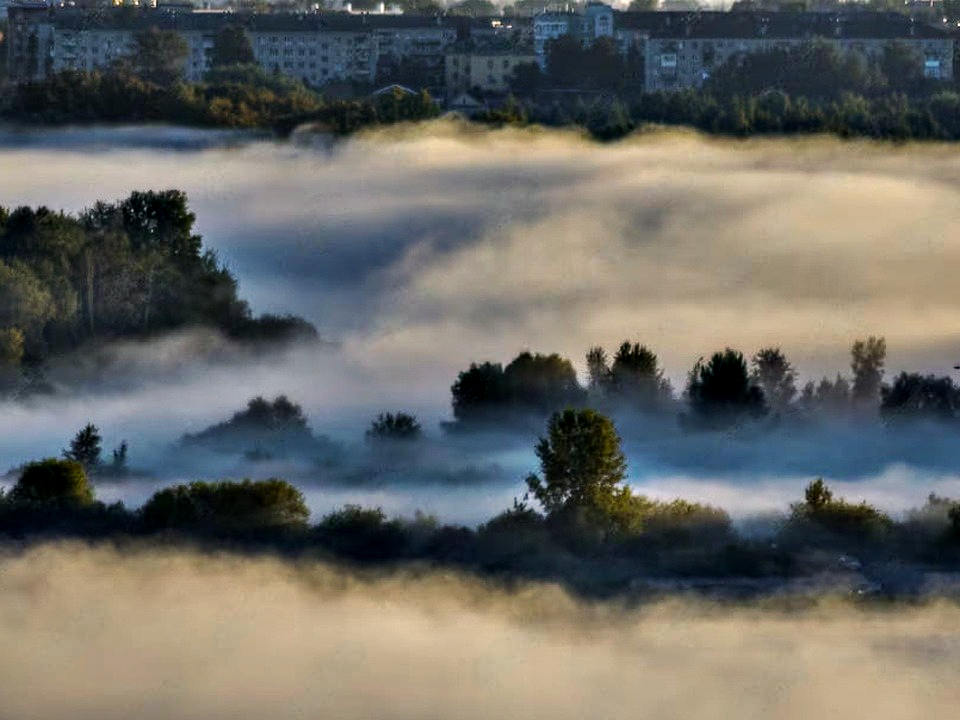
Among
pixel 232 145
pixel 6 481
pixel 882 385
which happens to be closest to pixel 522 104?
pixel 232 145

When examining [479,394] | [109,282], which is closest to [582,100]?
[109,282]

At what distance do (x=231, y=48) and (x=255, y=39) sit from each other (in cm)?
163

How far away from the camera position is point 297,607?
58.9 feet

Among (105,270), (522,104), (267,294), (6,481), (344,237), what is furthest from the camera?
(522,104)

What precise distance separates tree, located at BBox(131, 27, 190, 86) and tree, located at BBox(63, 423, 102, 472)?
21916 millimetres

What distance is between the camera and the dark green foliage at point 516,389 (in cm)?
2367

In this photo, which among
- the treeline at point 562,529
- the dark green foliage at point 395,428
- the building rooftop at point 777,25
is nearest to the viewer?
the treeline at point 562,529

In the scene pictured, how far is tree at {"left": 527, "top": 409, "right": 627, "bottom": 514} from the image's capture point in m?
19.4

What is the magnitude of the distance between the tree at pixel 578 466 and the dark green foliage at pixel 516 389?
2.99 metres

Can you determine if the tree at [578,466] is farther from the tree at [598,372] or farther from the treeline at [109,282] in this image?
the treeline at [109,282]

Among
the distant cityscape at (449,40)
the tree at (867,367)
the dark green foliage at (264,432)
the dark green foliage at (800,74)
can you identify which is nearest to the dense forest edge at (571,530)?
the dark green foliage at (264,432)

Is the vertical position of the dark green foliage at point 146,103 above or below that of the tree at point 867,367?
above

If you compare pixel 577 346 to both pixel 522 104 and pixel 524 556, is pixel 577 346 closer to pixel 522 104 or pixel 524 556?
pixel 524 556

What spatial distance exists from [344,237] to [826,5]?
22.1 m
